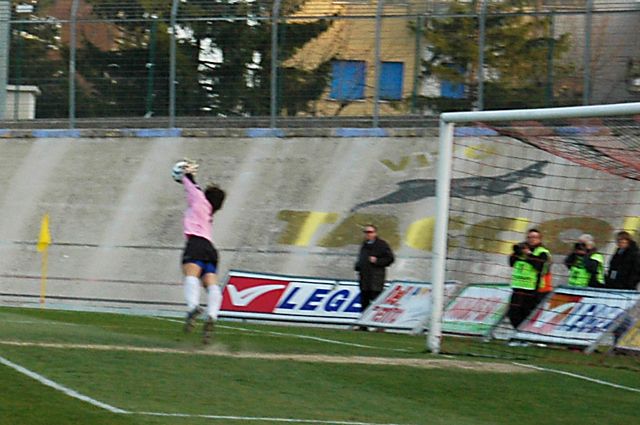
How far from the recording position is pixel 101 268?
28.0 meters

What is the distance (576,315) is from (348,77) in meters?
12.1

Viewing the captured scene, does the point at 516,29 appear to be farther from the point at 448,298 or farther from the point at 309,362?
the point at 309,362

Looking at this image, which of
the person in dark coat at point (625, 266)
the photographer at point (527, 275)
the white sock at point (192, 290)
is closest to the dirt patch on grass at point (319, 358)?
the white sock at point (192, 290)

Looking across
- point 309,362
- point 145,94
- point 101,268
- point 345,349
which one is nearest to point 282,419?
point 309,362

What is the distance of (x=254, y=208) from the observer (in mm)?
28516

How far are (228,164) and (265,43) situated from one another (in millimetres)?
2849

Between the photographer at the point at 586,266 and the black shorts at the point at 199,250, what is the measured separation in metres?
7.16

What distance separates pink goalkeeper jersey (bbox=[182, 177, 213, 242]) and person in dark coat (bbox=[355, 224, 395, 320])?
27.2 ft

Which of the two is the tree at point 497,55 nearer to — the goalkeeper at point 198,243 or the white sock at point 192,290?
the goalkeeper at point 198,243

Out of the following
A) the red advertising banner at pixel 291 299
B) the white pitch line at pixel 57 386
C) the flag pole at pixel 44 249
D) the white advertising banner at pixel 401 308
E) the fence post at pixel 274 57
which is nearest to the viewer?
the white pitch line at pixel 57 386

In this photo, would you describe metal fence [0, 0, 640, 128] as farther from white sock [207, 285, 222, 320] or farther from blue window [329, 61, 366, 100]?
white sock [207, 285, 222, 320]

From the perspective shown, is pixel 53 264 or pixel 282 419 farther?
pixel 53 264

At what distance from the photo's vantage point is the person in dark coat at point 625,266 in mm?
18141

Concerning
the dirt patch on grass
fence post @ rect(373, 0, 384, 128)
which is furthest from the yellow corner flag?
the dirt patch on grass
